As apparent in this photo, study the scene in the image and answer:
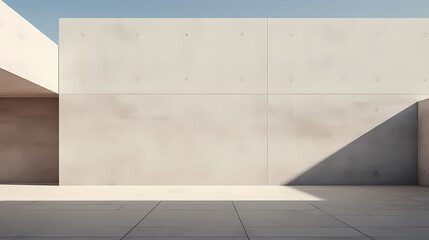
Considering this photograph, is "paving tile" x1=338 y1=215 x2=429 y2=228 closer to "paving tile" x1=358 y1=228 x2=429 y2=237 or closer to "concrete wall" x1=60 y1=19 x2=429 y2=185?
"paving tile" x1=358 y1=228 x2=429 y2=237

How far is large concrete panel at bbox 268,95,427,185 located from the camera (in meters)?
9.77

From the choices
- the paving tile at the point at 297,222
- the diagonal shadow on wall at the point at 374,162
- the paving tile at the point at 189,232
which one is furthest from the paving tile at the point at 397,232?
the diagonal shadow on wall at the point at 374,162

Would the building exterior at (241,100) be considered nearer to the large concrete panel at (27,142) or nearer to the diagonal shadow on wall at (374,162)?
the diagonal shadow on wall at (374,162)

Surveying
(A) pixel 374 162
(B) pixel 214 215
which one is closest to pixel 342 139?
(A) pixel 374 162

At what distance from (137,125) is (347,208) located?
637 centimetres

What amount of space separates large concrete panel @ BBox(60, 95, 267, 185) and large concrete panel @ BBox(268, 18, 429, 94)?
4.47ft

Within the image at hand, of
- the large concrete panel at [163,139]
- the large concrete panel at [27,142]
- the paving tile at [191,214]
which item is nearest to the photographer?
the paving tile at [191,214]

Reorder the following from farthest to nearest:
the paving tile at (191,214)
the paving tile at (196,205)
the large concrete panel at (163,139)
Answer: the large concrete panel at (163,139), the paving tile at (196,205), the paving tile at (191,214)

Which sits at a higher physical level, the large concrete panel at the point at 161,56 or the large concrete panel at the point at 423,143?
the large concrete panel at the point at 161,56

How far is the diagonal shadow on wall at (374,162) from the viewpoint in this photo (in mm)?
9758

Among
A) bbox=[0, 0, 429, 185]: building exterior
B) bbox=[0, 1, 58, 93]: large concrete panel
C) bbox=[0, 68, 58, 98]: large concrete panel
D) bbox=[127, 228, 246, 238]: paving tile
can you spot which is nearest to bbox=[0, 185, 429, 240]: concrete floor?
bbox=[127, 228, 246, 238]: paving tile

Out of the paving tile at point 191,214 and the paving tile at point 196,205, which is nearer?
the paving tile at point 191,214

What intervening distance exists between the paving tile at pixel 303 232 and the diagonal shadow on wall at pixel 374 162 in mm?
5517

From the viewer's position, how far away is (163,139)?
980 cm
